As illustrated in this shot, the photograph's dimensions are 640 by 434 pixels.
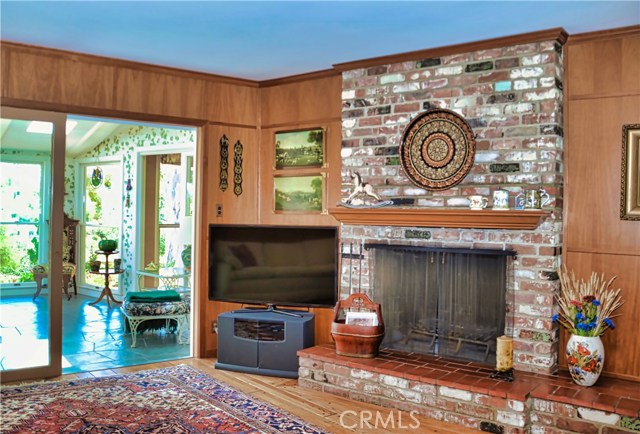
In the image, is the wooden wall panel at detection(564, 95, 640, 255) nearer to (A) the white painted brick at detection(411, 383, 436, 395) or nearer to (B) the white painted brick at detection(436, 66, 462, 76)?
(B) the white painted brick at detection(436, 66, 462, 76)

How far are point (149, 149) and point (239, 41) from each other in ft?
13.0

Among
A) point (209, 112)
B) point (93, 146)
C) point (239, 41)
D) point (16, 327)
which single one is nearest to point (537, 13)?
point (239, 41)

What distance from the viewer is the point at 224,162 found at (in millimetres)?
5641

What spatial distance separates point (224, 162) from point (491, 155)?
2.44 m

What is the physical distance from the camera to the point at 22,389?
4.37 metres

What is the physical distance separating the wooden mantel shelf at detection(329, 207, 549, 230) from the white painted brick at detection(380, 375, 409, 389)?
1.12m

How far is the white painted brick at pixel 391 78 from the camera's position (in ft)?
16.0

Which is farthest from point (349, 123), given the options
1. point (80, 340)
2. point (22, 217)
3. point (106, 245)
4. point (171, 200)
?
point (106, 245)

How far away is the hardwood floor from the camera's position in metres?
3.77

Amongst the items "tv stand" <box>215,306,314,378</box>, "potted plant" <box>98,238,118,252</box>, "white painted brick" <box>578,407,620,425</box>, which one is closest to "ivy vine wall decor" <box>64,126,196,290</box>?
"potted plant" <box>98,238,118,252</box>

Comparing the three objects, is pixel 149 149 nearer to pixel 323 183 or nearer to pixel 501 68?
pixel 323 183

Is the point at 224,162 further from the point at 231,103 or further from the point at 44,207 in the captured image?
the point at 44,207

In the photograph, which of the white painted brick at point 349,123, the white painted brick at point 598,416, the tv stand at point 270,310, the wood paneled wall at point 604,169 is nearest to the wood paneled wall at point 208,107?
the white painted brick at point 349,123

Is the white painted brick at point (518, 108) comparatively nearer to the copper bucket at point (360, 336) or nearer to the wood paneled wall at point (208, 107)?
the wood paneled wall at point (208, 107)
